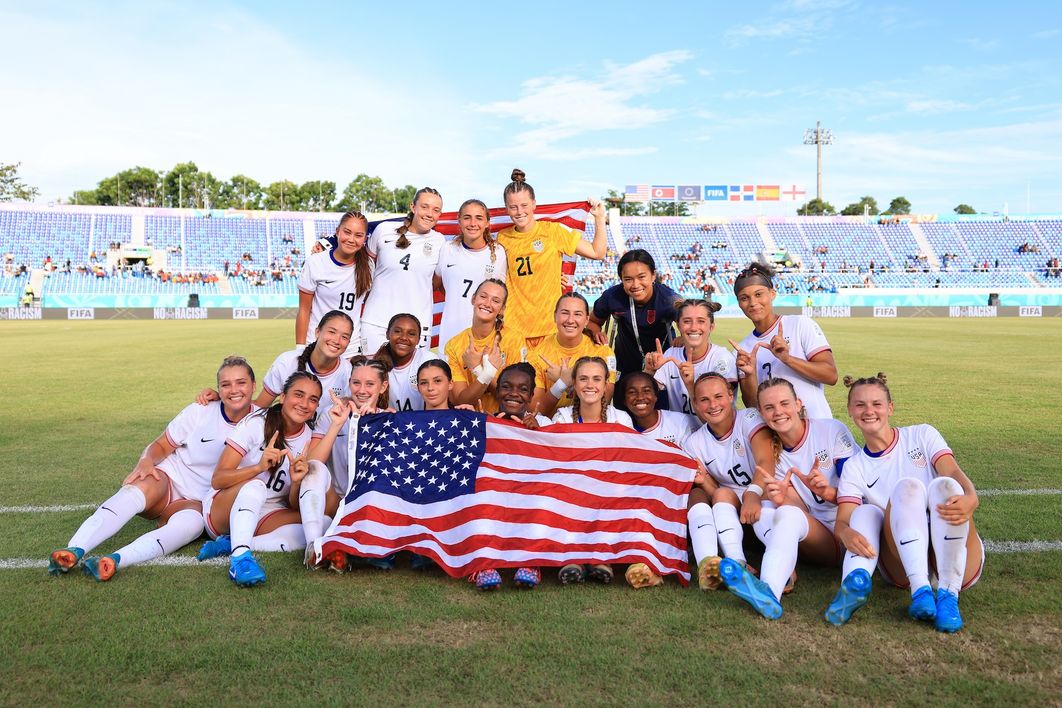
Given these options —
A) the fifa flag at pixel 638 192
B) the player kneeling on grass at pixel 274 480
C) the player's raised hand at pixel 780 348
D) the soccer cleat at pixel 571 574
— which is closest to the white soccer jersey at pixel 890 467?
the player's raised hand at pixel 780 348

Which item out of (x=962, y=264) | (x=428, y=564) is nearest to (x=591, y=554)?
(x=428, y=564)

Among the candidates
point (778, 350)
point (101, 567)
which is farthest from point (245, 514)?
point (778, 350)

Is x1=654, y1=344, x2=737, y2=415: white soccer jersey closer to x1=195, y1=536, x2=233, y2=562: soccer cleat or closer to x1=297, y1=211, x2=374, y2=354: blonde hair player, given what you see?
x1=297, y1=211, x2=374, y2=354: blonde hair player

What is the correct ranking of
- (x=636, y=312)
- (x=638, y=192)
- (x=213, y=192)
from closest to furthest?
(x=636, y=312) → (x=638, y=192) → (x=213, y=192)

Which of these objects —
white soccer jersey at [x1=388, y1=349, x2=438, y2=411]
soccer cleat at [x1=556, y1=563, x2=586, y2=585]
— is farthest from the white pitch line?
white soccer jersey at [x1=388, y1=349, x2=438, y2=411]

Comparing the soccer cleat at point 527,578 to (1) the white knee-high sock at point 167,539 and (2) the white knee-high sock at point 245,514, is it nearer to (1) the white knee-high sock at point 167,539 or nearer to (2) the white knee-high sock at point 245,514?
(2) the white knee-high sock at point 245,514

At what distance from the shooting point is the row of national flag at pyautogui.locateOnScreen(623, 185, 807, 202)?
221 feet

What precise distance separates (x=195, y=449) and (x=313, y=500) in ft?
3.01

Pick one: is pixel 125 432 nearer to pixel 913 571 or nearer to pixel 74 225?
pixel 913 571

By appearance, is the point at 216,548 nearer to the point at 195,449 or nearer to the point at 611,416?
the point at 195,449

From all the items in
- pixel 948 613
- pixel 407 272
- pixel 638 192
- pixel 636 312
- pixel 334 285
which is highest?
pixel 638 192

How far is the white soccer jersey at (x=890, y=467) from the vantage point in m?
3.93

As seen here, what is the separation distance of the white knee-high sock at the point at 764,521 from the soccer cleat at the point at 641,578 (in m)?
0.59

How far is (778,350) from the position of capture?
4.93 metres
